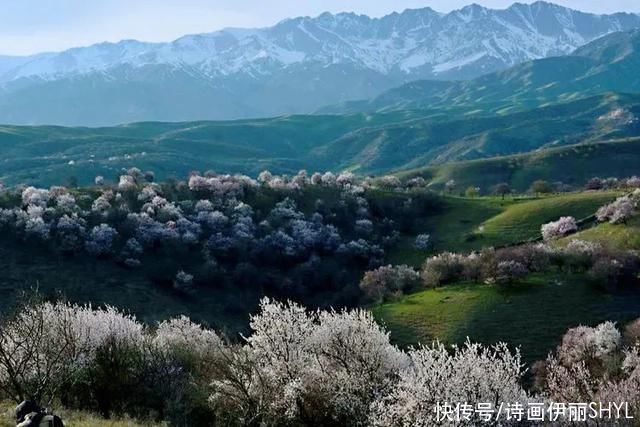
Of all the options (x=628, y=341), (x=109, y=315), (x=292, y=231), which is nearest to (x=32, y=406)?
(x=109, y=315)

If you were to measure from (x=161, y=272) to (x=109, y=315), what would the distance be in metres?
65.8

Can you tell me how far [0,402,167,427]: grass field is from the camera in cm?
2628

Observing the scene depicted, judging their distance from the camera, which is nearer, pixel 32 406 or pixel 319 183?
pixel 32 406

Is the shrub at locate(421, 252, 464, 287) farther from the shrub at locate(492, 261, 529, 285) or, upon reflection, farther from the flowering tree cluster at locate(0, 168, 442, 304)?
the flowering tree cluster at locate(0, 168, 442, 304)

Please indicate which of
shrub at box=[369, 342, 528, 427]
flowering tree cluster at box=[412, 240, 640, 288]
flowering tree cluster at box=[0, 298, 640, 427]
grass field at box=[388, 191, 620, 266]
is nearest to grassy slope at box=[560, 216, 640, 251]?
flowering tree cluster at box=[412, 240, 640, 288]

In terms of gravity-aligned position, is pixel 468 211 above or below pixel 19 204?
below

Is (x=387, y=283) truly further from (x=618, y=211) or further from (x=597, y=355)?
(x=618, y=211)

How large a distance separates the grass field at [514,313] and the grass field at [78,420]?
51.4m

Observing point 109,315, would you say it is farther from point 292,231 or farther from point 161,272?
point 292,231

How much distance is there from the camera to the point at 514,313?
261ft

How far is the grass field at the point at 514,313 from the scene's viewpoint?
246 ft

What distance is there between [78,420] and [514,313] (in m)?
62.9

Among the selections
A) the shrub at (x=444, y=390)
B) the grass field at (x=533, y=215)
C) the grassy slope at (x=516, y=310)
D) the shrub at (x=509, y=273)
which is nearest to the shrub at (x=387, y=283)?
the grassy slope at (x=516, y=310)

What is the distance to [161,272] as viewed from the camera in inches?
4134
